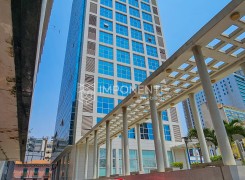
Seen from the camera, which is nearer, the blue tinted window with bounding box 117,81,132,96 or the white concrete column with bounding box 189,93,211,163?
the white concrete column with bounding box 189,93,211,163

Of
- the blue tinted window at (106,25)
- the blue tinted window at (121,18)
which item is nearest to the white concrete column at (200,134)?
the blue tinted window at (106,25)

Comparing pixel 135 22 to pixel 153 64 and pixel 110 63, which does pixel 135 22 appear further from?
pixel 110 63

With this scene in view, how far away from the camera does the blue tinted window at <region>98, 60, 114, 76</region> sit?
28175mm

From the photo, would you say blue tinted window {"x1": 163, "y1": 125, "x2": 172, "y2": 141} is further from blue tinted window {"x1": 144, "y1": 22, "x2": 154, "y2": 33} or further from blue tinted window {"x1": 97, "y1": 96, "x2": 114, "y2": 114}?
blue tinted window {"x1": 144, "y1": 22, "x2": 154, "y2": 33}

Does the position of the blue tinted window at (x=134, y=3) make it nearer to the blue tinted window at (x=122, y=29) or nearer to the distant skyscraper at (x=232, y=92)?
the blue tinted window at (x=122, y=29)

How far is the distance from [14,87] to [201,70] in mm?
5670

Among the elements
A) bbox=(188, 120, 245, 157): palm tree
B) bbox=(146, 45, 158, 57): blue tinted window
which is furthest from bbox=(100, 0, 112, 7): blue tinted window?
bbox=(188, 120, 245, 157): palm tree

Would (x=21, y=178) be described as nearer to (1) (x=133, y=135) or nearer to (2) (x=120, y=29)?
(1) (x=133, y=135)

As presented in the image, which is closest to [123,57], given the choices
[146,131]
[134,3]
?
[146,131]

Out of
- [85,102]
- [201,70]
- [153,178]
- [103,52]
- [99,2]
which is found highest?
[99,2]

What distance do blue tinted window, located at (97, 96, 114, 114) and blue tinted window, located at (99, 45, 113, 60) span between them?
7.36 metres

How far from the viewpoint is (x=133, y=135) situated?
81.7 ft

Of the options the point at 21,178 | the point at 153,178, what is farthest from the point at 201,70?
the point at 21,178

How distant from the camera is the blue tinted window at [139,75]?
102ft
